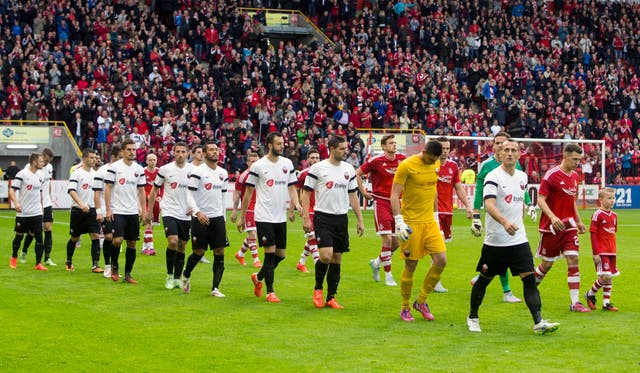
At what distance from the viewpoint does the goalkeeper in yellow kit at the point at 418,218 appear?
476 inches

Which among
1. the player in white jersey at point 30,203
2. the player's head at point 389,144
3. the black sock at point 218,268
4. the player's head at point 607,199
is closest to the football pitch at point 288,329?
the black sock at point 218,268

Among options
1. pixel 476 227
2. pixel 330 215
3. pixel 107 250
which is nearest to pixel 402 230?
pixel 476 227

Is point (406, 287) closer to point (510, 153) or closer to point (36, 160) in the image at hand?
point (510, 153)

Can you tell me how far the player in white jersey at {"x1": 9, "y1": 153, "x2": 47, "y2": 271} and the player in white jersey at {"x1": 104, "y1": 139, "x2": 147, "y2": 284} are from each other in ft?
9.25

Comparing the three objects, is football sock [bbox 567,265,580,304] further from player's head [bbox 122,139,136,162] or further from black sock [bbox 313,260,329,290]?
player's head [bbox 122,139,136,162]

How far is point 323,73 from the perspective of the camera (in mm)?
45500

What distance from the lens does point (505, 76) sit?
49.9m

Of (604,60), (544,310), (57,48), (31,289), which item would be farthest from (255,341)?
(604,60)

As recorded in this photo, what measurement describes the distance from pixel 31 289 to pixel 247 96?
2714cm

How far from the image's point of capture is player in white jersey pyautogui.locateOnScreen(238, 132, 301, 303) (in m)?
13.8

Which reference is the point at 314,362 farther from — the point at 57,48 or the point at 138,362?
the point at 57,48

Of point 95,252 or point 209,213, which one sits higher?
point 209,213

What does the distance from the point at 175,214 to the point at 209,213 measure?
3.24ft

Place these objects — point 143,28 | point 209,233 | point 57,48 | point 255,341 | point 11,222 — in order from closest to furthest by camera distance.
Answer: point 255,341 → point 209,233 → point 11,222 → point 57,48 → point 143,28
